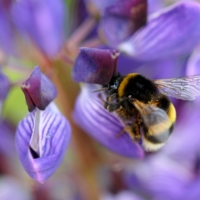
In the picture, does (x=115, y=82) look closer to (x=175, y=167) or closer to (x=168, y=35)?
(x=168, y=35)

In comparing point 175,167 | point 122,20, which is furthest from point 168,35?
point 175,167

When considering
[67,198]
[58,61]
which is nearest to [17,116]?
[67,198]

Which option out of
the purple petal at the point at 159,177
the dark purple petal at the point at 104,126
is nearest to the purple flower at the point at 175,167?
the purple petal at the point at 159,177

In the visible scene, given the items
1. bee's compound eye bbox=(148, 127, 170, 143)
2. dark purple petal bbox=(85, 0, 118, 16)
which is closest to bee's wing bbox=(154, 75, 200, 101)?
bee's compound eye bbox=(148, 127, 170, 143)

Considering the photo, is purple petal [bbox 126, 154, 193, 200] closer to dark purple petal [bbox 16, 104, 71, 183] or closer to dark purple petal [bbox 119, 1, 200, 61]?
dark purple petal [bbox 119, 1, 200, 61]

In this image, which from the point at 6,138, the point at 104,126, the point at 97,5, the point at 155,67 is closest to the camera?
the point at 104,126

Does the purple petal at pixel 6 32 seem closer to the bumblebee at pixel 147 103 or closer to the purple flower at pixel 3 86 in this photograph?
the purple flower at pixel 3 86

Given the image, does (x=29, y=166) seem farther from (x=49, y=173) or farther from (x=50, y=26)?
(x=50, y=26)
